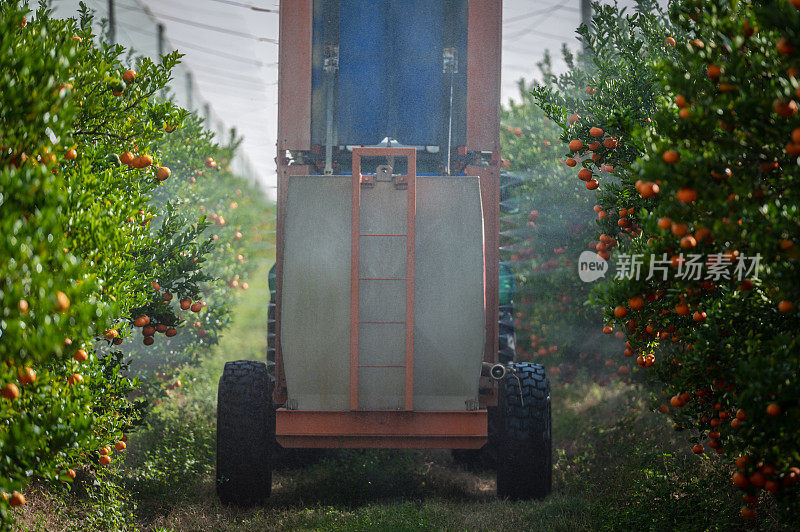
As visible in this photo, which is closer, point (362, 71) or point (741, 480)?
point (741, 480)

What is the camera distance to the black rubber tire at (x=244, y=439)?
529cm

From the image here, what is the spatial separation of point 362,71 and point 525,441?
3362mm

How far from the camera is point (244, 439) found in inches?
208

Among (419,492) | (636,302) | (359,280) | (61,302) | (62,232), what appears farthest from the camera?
(419,492)

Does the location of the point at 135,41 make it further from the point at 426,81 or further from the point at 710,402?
the point at 710,402

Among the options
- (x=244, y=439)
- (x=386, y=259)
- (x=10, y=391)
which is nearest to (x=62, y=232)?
(x=10, y=391)

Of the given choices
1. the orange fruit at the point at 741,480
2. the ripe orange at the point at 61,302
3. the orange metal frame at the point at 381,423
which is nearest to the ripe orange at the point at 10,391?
the ripe orange at the point at 61,302

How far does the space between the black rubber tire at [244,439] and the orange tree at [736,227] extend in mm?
2880

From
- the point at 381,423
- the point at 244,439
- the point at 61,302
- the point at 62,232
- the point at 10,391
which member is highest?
the point at 62,232

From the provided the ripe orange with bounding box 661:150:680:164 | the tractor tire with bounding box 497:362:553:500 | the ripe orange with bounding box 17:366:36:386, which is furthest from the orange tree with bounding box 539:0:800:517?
the ripe orange with bounding box 17:366:36:386

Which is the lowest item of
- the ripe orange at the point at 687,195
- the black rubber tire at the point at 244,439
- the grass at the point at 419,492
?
the grass at the point at 419,492

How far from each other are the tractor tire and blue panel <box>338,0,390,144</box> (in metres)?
2.48

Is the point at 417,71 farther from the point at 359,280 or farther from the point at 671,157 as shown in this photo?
the point at 671,157

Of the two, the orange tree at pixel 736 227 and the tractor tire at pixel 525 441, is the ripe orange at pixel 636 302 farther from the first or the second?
the tractor tire at pixel 525 441
